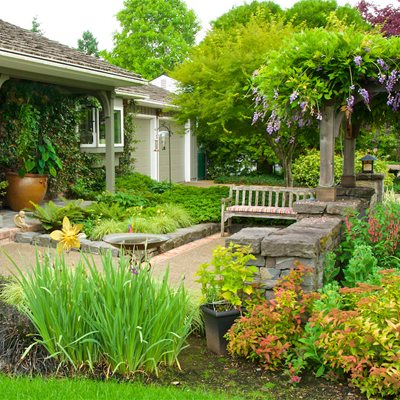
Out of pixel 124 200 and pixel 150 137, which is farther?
pixel 150 137

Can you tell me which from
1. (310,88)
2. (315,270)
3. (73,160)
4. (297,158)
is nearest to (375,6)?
(297,158)

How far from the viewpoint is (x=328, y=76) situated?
6352 mm

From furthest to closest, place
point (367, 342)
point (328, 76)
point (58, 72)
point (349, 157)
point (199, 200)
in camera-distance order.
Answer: point (199, 200) → point (58, 72) → point (349, 157) → point (328, 76) → point (367, 342)

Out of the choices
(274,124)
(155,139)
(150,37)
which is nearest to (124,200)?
(274,124)

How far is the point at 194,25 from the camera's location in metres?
49.8

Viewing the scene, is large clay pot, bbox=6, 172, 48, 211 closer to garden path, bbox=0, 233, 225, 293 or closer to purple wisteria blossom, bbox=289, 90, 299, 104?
garden path, bbox=0, 233, 225, 293

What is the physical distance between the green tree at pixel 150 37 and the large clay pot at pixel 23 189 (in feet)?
112

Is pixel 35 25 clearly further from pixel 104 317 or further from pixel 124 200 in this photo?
pixel 104 317

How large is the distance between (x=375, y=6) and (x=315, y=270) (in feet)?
82.6

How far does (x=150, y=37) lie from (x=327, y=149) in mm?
41566

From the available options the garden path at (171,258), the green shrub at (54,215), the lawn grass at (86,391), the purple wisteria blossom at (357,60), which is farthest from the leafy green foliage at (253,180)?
the lawn grass at (86,391)

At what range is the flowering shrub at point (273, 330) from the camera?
3.97m

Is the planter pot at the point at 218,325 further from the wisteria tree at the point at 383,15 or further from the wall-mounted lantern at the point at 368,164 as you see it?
the wisteria tree at the point at 383,15

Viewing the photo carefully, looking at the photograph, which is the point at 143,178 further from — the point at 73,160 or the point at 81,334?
the point at 81,334
